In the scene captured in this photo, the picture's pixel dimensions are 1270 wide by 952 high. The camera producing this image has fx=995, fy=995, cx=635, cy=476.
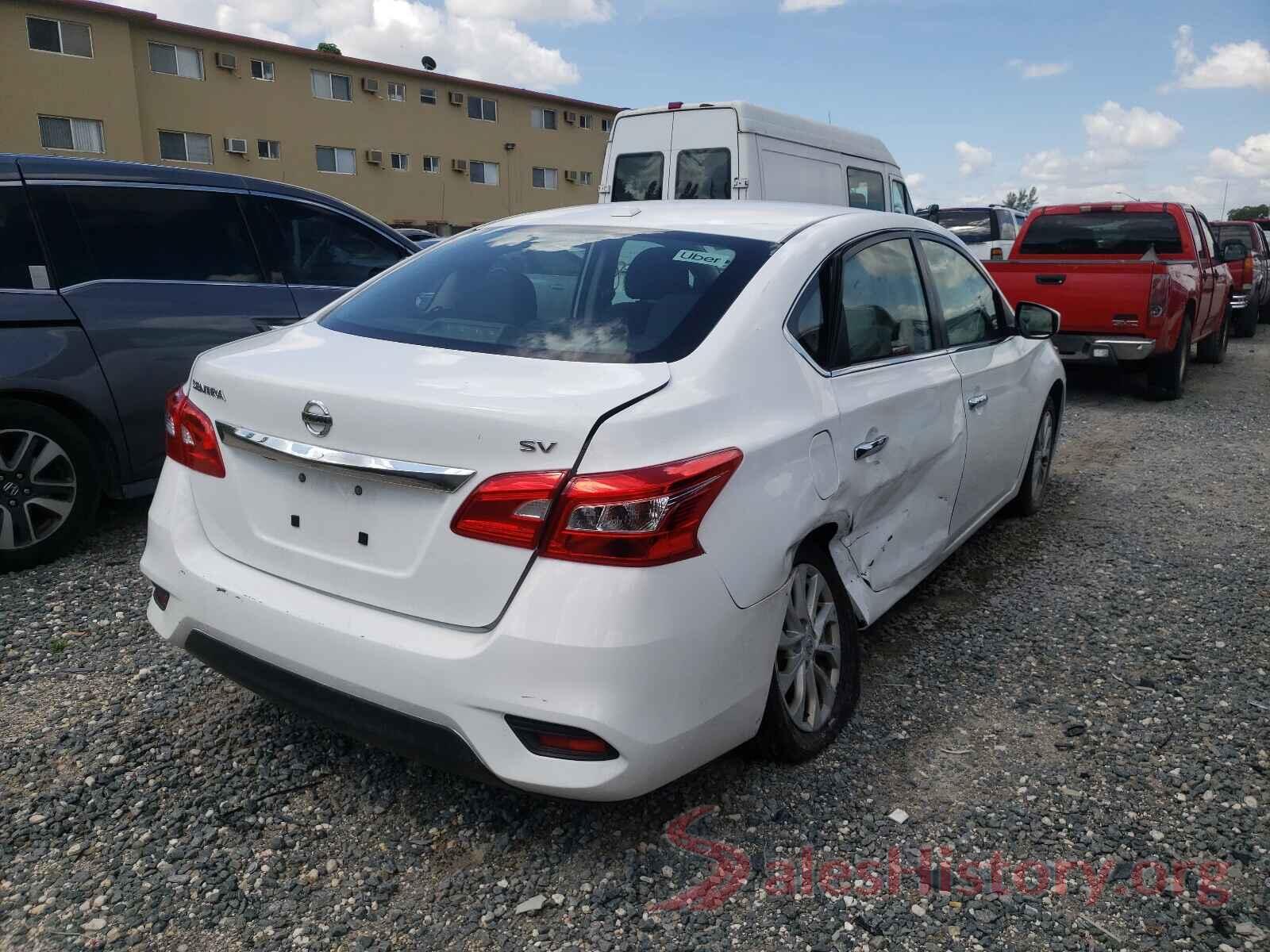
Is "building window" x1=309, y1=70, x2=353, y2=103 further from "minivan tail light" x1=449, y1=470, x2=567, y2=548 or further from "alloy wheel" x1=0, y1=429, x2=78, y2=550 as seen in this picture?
"minivan tail light" x1=449, y1=470, x2=567, y2=548

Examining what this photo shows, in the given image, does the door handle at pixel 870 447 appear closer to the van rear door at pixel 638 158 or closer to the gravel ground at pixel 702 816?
the gravel ground at pixel 702 816

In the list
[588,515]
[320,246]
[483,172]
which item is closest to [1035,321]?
[588,515]

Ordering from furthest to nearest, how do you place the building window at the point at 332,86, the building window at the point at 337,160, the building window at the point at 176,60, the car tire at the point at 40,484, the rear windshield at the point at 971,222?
the building window at the point at 337,160
the building window at the point at 332,86
the building window at the point at 176,60
the rear windshield at the point at 971,222
the car tire at the point at 40,484

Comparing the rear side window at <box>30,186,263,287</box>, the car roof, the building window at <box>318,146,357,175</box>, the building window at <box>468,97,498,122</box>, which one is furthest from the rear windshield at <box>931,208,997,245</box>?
the building window at <box>468,97,498,122</box>

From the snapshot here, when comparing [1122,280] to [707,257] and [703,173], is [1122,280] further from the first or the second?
[707,257]

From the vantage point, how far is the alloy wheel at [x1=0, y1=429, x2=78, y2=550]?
4.26 m

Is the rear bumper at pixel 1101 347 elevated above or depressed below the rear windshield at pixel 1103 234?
below

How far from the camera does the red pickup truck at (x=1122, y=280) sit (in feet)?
29.2

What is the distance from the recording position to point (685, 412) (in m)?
2.32

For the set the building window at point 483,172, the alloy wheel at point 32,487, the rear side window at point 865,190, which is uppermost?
the building window at point 483,172

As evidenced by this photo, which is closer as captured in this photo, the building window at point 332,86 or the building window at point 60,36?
the building window at point 60,36

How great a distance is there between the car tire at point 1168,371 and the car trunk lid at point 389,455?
8.58 metres

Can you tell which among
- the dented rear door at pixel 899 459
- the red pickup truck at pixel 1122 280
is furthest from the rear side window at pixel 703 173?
the dented rear door at pixel 899 459

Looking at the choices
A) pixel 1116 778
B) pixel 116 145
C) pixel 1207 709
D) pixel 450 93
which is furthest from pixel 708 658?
pixel 450 93
